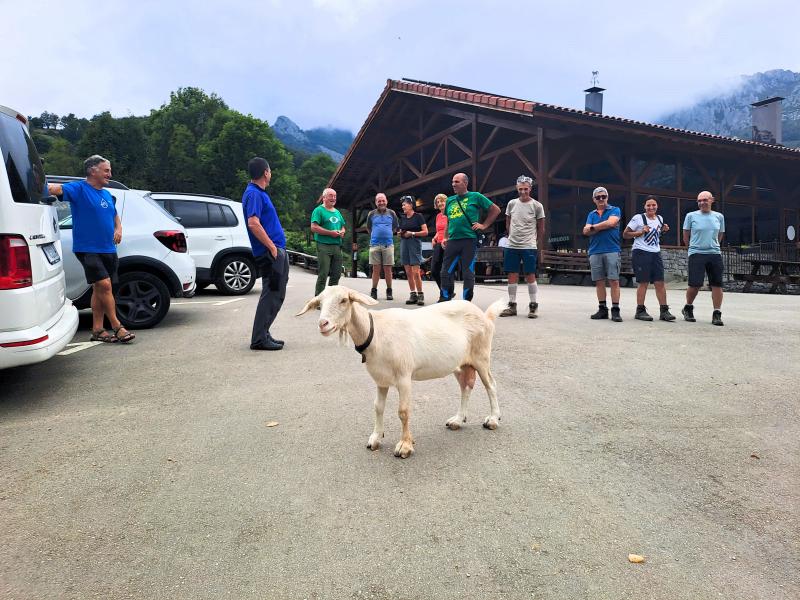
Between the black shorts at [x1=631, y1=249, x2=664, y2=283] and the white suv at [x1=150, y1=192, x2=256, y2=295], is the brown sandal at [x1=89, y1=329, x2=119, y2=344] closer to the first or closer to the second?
the white suv at [x1=150, y1=192, x2=256, y2=295]

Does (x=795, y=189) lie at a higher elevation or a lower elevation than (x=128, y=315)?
higher

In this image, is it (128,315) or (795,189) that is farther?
(795,189)

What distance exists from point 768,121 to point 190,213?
32.7 m

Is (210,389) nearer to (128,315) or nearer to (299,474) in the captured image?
(299,474)

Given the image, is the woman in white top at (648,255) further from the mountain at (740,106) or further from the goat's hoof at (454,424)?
the mountain at (740,106)

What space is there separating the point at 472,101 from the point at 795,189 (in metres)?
15.7

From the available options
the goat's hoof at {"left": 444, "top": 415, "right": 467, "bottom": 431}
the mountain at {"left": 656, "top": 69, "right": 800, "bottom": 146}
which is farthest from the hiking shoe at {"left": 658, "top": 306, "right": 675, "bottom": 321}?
the mountain at {"left": 656, "top": 69, "right": 800, "bottom": 146}

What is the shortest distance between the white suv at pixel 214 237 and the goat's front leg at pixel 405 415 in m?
7.42

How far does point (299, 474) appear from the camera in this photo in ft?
8.14

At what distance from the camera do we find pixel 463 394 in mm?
3141

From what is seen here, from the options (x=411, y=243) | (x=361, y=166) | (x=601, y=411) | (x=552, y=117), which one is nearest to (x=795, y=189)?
(x=552, y=117)

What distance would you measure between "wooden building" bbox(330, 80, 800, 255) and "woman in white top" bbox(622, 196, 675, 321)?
6.94 meters

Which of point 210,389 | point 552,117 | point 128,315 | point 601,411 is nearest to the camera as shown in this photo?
point 601,411

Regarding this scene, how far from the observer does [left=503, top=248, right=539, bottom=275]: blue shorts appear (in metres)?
6.83
